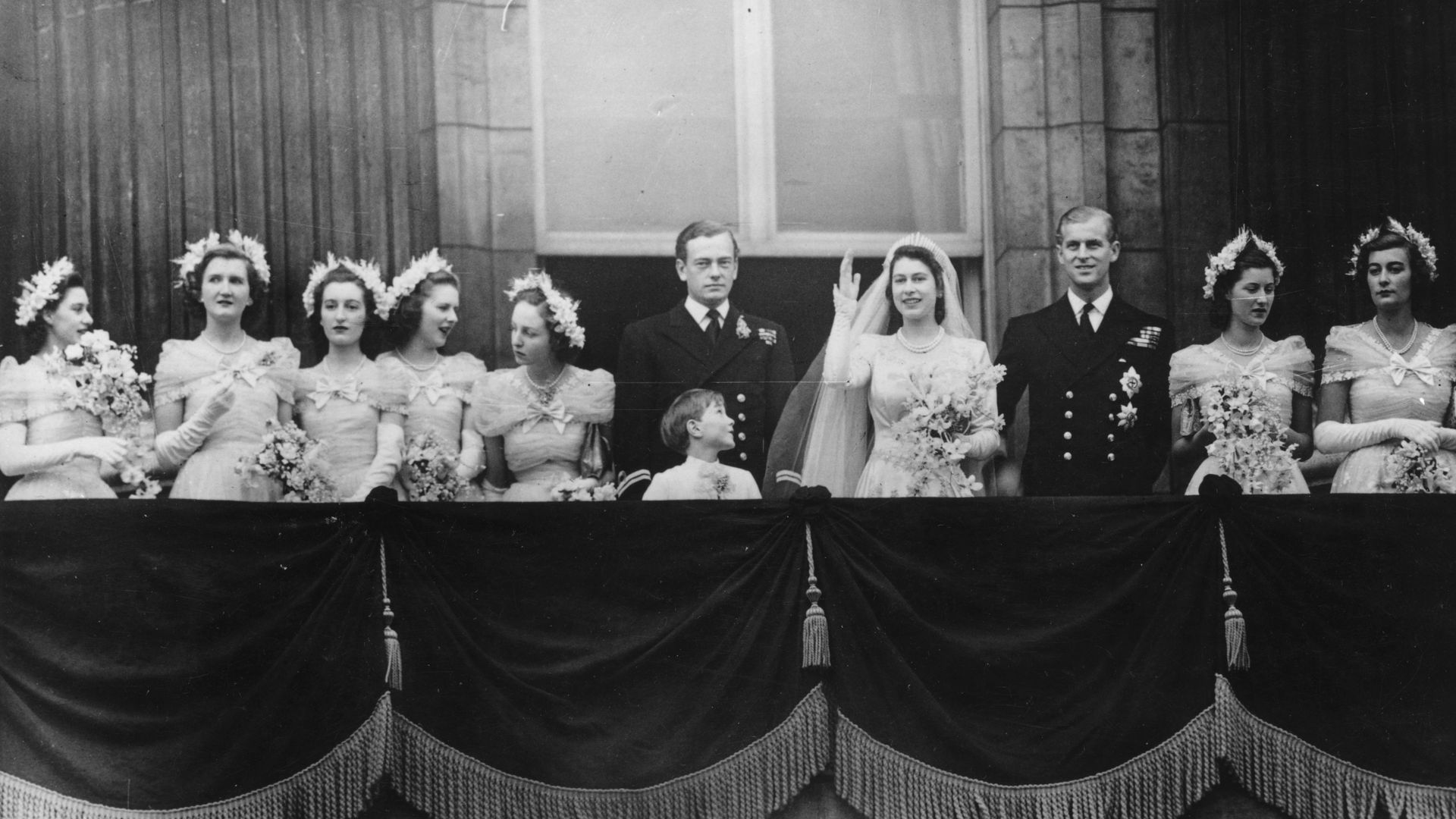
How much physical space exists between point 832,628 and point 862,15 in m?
2.50

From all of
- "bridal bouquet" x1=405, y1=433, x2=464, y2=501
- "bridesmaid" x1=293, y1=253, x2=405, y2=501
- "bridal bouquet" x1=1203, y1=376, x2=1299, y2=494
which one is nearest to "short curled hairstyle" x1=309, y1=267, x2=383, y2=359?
"bridesmaid" x1=293, y1=253, x2=405, y2=501

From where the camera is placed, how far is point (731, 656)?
6.29 meters

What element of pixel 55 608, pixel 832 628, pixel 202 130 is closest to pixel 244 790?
pixel 55 608

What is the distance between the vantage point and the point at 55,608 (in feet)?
20.3

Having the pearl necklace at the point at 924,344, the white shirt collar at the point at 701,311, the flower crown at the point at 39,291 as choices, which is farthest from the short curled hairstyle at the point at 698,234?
the flower crown at the point at 39,291

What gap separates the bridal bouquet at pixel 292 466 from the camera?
6.66 metres

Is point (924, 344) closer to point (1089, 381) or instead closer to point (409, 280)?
point (1089, 381)

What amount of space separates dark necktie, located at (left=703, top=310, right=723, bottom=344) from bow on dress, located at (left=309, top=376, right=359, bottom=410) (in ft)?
4.27

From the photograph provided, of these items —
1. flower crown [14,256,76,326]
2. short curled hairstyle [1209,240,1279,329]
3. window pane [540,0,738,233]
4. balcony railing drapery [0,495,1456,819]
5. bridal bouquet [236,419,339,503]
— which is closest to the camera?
balcony railing drapery [0,495,1456,819]

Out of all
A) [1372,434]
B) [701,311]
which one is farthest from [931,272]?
[1372,434]

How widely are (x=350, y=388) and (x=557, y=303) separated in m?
0.82

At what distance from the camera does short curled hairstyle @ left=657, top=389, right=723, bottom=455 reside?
22.4ft

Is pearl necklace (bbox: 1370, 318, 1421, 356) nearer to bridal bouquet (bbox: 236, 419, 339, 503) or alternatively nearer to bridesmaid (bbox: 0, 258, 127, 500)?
bridal bouquet (bbox: 236, 419, 339, 503)

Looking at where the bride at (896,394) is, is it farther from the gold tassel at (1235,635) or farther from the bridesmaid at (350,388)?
Result: the bridesmaid at (350,388)
